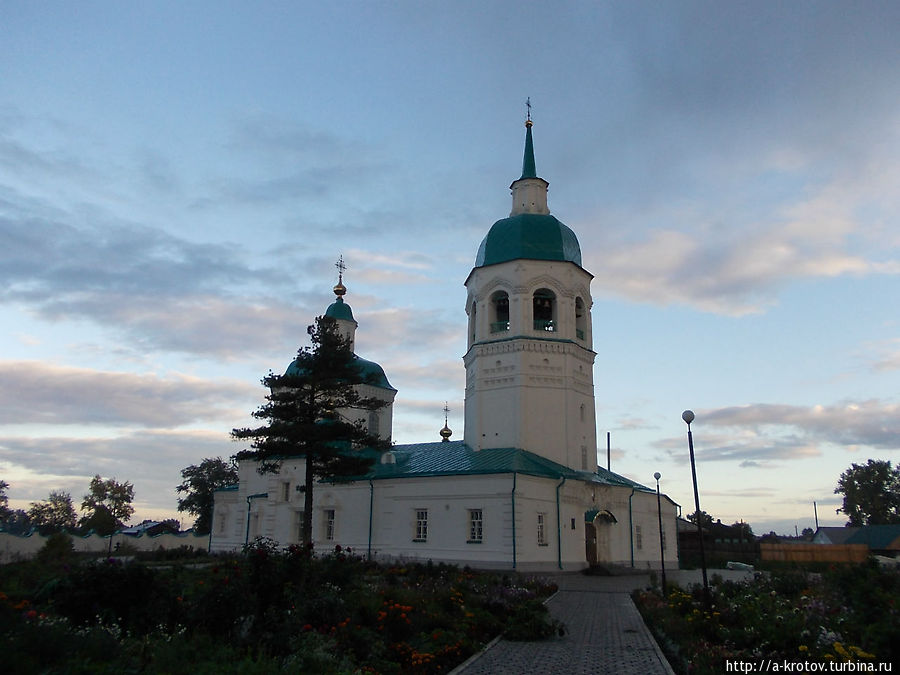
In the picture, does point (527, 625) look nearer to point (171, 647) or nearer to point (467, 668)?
point (467, 668)

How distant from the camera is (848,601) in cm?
1258

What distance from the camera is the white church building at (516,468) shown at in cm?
2894

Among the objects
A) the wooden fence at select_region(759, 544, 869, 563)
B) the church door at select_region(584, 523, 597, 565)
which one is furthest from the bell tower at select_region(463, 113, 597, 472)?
the wooden fence at select_region(759, 544, 869, 563)

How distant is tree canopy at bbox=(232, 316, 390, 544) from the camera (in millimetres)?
27500

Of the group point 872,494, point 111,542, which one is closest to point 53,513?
point 111,542

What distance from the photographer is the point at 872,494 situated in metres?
72.4

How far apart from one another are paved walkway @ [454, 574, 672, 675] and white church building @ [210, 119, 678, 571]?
11.6 m

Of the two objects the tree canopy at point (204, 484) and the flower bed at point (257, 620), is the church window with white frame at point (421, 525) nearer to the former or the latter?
the flower bed at point (257, 620)

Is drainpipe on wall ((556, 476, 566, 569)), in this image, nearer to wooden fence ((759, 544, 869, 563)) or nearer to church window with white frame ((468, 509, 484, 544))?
church window with white frame ((468, 509, 484, 544))

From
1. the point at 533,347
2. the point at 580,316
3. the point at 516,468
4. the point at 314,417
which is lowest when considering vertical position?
the point at 516,468

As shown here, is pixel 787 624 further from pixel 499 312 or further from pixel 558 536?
pixel 499 312

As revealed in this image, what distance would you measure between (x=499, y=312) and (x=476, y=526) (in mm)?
10633

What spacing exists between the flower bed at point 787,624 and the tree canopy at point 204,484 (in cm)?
5323

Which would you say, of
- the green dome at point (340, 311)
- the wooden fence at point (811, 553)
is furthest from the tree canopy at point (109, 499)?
the wooden fence at point (811, 553)
